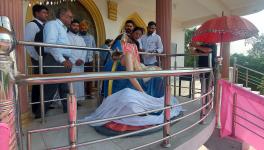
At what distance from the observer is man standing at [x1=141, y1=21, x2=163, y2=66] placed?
5.11 metres

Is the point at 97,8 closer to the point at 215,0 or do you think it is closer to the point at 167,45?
the point at 167,45

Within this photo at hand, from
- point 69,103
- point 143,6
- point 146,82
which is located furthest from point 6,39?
point 143,6

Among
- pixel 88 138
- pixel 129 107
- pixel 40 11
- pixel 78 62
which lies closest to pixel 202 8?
pixel 78 62

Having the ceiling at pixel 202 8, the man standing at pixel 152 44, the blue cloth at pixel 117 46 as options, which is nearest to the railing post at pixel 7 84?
the blue cloth at pixel 117 46

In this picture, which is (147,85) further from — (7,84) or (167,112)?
(7,84)

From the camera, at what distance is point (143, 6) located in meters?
8.98

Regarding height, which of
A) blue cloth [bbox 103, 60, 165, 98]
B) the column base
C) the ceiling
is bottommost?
the column base

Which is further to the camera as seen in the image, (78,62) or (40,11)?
(78,62)

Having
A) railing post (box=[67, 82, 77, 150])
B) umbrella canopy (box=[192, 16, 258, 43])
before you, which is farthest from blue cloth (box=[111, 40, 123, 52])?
umbrella canopy (box=[192, 16, 258, 43])

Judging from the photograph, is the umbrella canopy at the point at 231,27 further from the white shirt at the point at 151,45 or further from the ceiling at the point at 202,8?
the ceiling at the point at 202,8

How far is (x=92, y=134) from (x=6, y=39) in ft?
5.36

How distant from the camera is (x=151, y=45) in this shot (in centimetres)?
519

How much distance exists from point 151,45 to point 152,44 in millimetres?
38

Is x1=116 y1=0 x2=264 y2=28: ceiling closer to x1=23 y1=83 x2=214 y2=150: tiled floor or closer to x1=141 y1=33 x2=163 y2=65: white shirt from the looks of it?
x1=141 y1=33 x2=163 y2=65: white shirt
